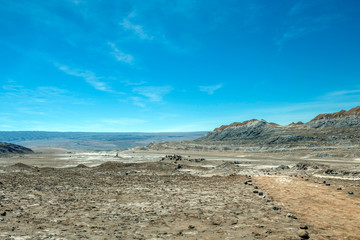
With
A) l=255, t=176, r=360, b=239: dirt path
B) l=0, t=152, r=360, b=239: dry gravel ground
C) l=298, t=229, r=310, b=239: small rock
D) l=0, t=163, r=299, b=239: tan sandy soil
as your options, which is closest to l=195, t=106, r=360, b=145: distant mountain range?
l=255, t=176, r=360, b=239: dirt path

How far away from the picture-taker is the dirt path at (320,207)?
8367 mm

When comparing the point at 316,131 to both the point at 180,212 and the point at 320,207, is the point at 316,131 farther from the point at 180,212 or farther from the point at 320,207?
Answer: the point at 180,212

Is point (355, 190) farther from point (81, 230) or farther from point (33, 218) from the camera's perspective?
point (33, 218)

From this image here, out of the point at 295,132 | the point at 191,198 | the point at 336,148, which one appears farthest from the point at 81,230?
the point at 295,132

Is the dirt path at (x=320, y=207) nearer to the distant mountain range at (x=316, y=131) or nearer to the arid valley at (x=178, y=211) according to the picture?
the arid valley at (x=178, y=211)

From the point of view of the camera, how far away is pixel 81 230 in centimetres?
858

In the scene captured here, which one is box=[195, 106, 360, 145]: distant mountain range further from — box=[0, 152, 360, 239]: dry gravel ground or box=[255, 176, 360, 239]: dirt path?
box=[0, 152, 360, 239]: dry gravel ground

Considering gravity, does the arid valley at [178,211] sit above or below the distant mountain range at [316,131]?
below

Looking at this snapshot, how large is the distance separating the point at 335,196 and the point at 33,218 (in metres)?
14.9

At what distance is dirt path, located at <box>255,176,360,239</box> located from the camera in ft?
27.5

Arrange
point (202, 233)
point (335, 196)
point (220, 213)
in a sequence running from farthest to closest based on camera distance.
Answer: point (335, 196) < point (220, 213) < point (202, 233)

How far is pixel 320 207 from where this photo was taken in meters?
11.3

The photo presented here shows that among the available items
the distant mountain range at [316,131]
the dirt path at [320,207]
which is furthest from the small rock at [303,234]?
the distant mountain range at [316,131]

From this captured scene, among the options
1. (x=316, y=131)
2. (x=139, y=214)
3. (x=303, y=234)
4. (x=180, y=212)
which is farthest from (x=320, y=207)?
(x=316, y=131)
